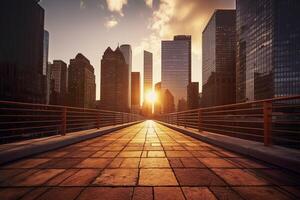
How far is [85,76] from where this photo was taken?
182m

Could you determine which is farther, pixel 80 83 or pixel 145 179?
pixel 80 83

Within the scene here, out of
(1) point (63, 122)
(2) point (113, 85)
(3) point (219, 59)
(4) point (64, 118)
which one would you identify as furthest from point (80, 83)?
(1) point (63, 122)

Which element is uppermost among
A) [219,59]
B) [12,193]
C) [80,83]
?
[219,59]

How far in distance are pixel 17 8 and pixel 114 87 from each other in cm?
11438

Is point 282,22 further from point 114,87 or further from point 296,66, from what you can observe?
point 114,87

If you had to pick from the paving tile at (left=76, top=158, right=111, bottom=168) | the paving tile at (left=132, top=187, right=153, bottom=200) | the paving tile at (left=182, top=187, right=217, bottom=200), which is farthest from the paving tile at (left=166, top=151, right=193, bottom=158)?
the paving tile at (left=132, top=187, right=153, bottom=200)

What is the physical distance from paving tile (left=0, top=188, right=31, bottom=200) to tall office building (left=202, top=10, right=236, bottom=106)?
13760 centimetres

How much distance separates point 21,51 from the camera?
84.6 meters

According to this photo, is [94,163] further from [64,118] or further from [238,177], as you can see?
[64,118]

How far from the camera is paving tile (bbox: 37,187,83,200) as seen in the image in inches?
116

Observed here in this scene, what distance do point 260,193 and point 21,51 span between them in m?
97.6

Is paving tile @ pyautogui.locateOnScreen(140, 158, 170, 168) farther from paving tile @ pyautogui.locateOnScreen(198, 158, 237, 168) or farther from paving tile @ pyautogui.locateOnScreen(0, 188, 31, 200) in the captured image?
paving tile @ pyautogui.locateOnScreen(0, 188, 31, 200)

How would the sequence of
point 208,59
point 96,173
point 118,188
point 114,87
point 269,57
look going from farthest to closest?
1. point 114,87
2. point 208,59
3. point 269,57
4. point 96,173
5. point 118,188

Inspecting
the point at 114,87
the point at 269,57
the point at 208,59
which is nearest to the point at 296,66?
the point at 269,57
